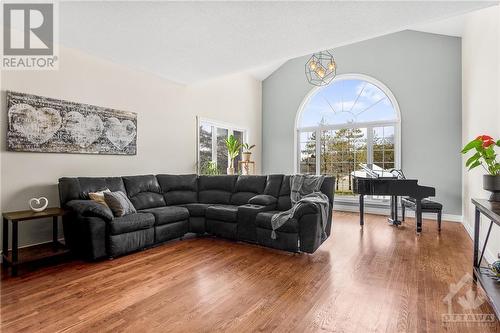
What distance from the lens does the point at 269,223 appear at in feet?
11.5

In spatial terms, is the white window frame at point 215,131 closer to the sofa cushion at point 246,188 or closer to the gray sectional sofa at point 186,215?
the gray sectional sofa at point 186,215

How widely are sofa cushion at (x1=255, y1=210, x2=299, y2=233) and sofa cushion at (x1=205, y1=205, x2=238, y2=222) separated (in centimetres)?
45

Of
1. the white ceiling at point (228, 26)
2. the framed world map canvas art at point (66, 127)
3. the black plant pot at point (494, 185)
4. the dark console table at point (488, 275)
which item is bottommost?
the dark console table at point (488, 275)

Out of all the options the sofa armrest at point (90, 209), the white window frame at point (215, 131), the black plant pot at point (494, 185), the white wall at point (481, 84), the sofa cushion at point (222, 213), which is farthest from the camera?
the white window frame at point (215, 131)

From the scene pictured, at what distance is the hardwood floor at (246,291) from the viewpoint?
1908 millimetres

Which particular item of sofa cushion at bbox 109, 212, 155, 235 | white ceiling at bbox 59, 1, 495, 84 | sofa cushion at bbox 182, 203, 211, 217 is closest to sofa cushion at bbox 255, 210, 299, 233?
sofa cushion at bbox 182, 203, 211, 217

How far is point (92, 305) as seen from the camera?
7.09ft

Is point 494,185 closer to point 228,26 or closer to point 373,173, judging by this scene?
point 373,173

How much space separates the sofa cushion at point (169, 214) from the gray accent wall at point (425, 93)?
492 cm

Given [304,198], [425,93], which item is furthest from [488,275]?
[425,93]

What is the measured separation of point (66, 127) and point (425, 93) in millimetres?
6774

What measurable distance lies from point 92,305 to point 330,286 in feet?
6.82

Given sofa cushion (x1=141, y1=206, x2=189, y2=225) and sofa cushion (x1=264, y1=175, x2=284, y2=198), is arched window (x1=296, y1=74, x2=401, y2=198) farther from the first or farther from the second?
sofa cushion (x1=141, y1=206, x2=189, y2=225)

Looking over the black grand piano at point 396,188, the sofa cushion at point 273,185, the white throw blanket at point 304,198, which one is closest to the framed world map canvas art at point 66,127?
the sofa cushion at point 273,185
